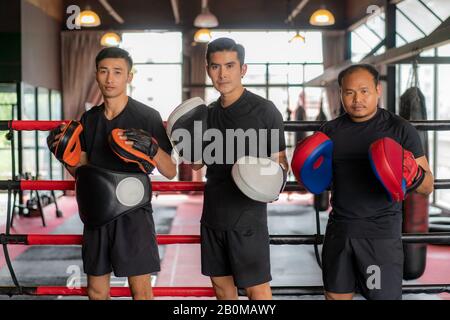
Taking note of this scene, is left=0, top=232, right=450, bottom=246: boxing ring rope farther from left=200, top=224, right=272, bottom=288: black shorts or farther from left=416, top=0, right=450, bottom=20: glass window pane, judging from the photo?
left=416, top=0, right=450, bottom=20: glass window pane

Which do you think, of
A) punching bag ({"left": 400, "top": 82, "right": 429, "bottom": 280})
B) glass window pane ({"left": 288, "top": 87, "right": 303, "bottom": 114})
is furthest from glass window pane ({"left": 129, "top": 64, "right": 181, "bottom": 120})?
punching bag ({"left": 400, "top": 82, "right": 429, "bottom": 280})

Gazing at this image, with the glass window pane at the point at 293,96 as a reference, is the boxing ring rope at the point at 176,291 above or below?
below

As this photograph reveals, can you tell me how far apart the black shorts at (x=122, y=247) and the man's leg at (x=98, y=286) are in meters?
0.03

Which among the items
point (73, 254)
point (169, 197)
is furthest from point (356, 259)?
point (169, 197)

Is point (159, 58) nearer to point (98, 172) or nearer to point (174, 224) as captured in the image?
point (174, 224)

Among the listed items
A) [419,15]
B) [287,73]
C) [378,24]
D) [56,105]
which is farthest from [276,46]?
[56,105]

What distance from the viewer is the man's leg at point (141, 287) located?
171 cm

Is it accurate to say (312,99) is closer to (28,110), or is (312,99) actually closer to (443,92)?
(443,92)

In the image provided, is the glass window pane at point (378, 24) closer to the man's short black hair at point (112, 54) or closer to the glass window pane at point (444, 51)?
the glass window pane at point (444, 51)

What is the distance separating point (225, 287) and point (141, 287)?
0.28 metres

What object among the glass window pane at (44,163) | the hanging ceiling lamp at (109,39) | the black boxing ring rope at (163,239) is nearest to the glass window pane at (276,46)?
the hanging ceiling lamp at (109,39)

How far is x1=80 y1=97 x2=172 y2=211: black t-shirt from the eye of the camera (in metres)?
1.71

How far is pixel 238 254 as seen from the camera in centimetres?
163
